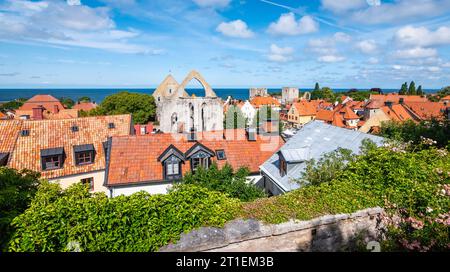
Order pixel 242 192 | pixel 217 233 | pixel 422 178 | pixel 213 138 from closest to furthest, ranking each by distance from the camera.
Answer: pixel 217 233 < pixel 422 178 < pixel 242 192 < pixel 213 138

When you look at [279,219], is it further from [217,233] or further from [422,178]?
[422,178]


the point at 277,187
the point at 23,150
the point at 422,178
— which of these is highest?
the point at 422,178

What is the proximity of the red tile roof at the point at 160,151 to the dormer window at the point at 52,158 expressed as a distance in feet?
15.1

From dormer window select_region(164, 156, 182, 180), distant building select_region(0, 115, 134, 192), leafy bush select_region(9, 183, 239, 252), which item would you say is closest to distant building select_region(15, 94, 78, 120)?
distant building select_region(0, 115, 134, 192)

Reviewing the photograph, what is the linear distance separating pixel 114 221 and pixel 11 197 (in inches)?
150

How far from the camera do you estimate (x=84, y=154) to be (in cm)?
2030

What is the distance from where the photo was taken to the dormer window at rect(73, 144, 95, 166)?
1995 cm

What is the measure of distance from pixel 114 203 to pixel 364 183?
6.19 m

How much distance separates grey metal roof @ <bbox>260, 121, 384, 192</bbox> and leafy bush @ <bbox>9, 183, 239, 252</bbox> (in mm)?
7375

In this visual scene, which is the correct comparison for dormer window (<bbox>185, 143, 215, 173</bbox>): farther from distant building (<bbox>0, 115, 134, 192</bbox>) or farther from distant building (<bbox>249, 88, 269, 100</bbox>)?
distant building (<bbox>249, 88, 269, 100</bbox>)

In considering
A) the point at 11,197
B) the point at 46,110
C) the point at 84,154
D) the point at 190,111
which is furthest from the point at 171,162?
the point at 46,110

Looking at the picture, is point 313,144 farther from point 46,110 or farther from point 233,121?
point 46,110
